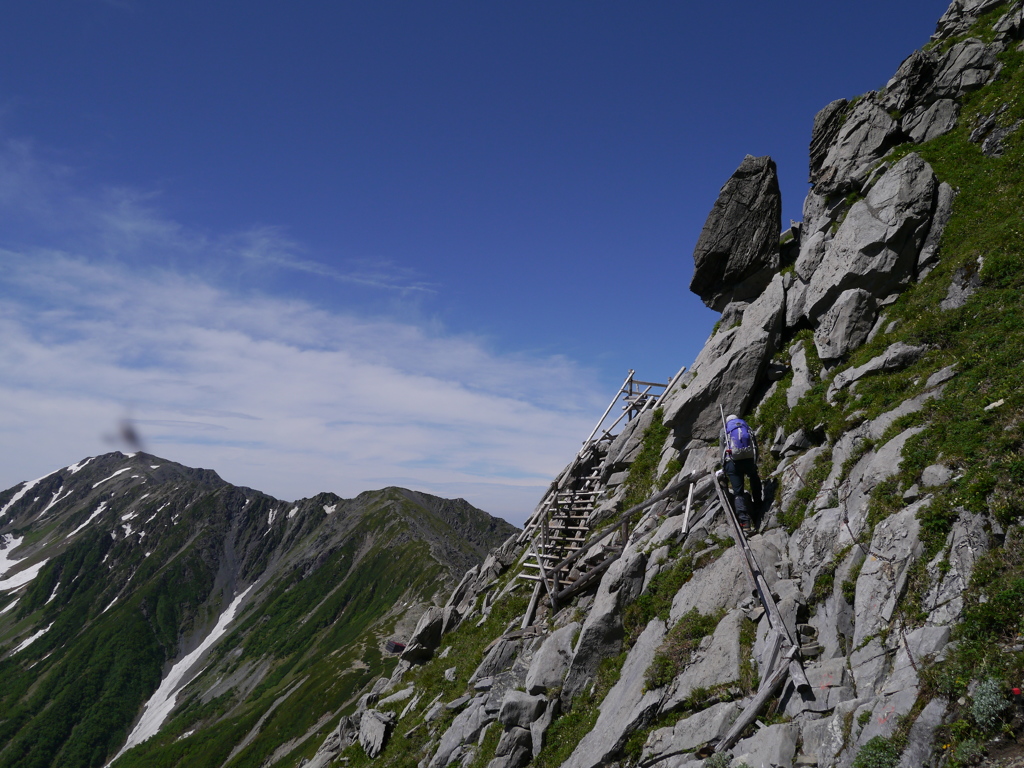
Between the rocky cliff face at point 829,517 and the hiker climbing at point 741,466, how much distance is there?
1.82ft

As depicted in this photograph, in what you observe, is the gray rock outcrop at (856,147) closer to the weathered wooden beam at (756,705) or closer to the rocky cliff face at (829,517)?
the rocky cliff face at (829,517)

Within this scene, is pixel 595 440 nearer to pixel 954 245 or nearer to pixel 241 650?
pixel 954 245

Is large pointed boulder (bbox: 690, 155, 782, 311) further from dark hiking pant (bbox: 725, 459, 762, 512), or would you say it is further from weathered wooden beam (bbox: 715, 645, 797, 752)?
weathered wooden beam (bbox: 715, 645, 797, 752)

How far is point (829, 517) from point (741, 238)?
63.1ft

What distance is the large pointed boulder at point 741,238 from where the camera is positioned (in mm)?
26906

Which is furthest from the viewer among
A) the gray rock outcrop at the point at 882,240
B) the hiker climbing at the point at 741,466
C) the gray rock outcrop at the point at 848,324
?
the gray rock outcrop at the point at 882,240

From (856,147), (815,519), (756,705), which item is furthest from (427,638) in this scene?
(856,147)

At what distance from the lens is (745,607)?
12.2 meters

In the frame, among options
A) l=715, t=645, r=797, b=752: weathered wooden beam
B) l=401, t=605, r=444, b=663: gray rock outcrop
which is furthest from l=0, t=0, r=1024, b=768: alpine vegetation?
l=401, t=605, r=444, b=663: gray rock outcrop

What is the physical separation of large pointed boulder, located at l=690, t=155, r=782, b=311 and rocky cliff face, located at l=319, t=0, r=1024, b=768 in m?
0.12

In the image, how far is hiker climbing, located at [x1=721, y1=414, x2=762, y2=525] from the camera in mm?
14797

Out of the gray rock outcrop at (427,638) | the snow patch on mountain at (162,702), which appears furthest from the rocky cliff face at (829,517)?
the snow patch on mountain at (162,702)

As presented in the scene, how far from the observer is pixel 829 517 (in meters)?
12.2

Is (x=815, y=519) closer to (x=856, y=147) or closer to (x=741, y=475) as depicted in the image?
(x=741, y=475)
